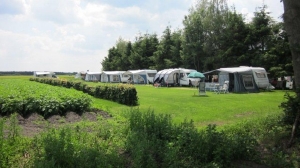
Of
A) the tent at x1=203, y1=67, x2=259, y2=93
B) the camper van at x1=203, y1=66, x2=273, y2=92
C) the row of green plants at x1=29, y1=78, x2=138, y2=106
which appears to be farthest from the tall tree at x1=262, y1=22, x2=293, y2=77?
the row of green plants at x1=29, y1=78, x2=138, y2=106

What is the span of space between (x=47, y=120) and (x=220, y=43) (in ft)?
94.3

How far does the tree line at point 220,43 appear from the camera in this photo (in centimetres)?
2712

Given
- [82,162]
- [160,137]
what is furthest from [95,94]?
[82,162]

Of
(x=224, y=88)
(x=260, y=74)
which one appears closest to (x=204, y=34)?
(x=260, y=74)

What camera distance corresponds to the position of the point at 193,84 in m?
30.3

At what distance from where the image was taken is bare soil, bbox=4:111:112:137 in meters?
7.12

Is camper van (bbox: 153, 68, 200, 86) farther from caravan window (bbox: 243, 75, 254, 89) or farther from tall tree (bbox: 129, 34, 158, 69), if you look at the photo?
tall tree (bbox: 129, 34, 158, 69)

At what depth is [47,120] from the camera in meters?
8.31

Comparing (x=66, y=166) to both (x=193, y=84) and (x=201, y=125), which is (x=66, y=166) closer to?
(x=201, y=125)

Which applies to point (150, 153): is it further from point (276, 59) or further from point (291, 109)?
point (276, 59)

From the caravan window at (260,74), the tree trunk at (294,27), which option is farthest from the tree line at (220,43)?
the tree trunk at (294,27)

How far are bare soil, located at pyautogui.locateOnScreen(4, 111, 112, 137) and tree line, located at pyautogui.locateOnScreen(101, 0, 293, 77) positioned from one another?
1585cm

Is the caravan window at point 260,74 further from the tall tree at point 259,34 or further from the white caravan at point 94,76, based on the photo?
the white caravan at point 94,76

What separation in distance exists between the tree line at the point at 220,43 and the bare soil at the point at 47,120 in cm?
1585
